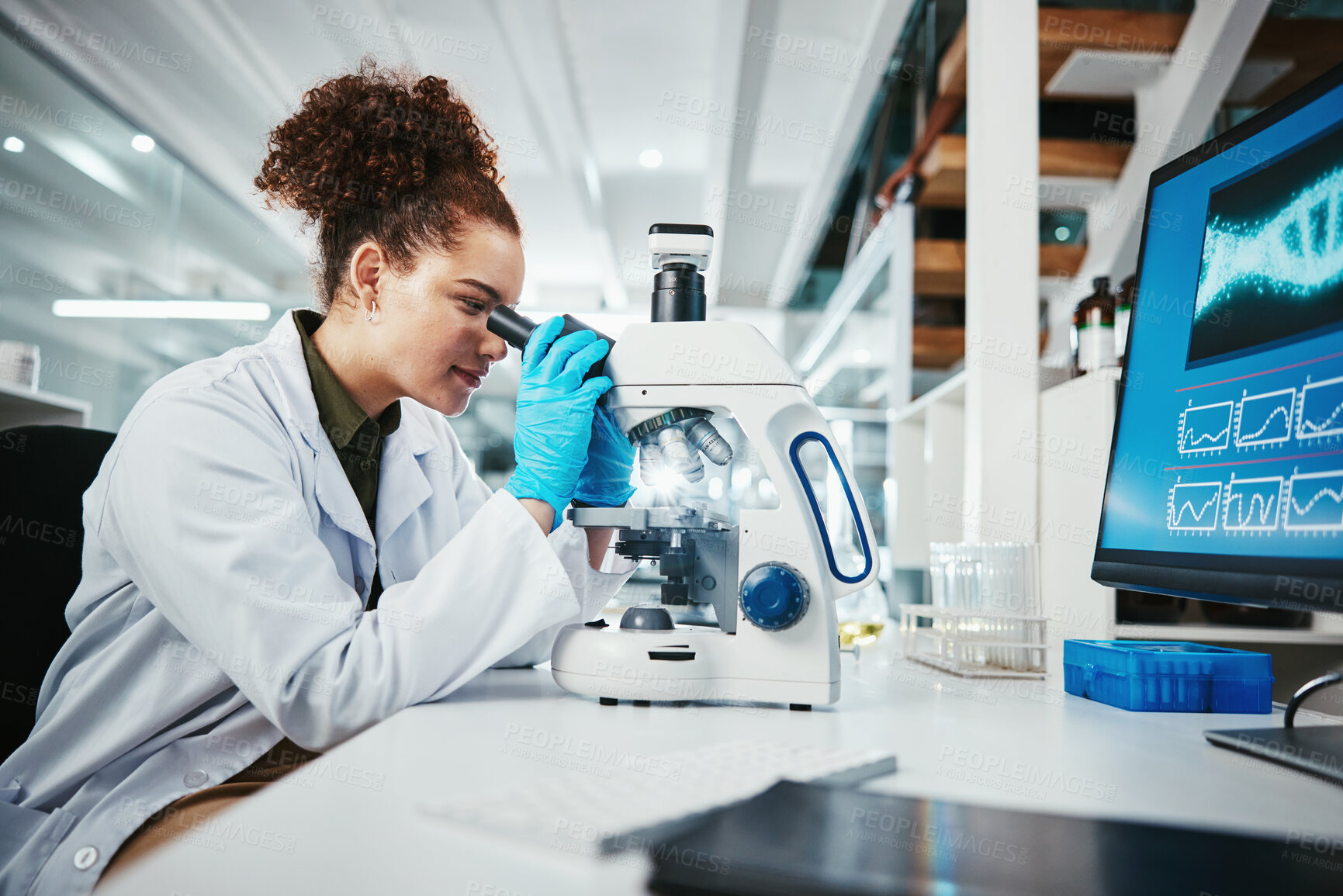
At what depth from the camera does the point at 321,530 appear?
101cm

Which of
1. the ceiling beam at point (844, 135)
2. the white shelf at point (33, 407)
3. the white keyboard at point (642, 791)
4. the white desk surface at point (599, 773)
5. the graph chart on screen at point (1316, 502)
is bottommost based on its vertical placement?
the white desk surface at point (599, 773)

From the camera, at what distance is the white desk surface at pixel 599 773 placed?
1.19 feet

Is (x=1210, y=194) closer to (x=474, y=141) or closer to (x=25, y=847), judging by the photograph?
(x=474, y=141)

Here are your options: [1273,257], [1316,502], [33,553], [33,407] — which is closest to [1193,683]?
[1316,502]

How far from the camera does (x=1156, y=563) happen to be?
0.77 meters

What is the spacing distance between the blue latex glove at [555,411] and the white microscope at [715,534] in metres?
0.03

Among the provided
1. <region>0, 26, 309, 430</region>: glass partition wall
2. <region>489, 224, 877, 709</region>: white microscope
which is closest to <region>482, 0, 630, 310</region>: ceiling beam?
<region>0, 26, 309, 430</region>: glass partition wall

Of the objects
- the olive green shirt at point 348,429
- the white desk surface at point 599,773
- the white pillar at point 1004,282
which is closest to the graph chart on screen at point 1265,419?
the white desk surface at point 599,773

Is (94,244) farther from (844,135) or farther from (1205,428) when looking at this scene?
(1205,428)

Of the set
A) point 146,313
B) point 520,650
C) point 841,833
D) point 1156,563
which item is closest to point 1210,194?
point 1156,563

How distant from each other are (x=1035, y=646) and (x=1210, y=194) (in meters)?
0.52

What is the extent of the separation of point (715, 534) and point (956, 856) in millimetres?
488

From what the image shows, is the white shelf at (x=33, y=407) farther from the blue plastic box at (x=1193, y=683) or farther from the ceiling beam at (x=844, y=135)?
the ceiling beam at (x=844, y=135)

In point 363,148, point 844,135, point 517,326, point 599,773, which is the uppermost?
point 844,135
